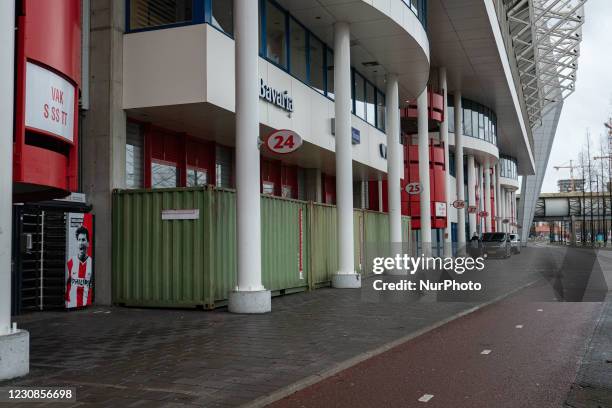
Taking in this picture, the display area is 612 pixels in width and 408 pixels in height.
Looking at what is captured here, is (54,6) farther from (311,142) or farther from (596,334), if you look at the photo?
(311,142)

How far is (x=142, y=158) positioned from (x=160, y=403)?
9.71 m

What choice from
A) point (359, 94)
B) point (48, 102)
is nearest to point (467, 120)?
point (359, 94)

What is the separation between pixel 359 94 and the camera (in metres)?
23.2

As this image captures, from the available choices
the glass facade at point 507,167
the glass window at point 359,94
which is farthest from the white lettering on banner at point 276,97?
the glass facade at point 507,167

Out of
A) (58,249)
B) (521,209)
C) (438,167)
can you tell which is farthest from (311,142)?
(521,209)

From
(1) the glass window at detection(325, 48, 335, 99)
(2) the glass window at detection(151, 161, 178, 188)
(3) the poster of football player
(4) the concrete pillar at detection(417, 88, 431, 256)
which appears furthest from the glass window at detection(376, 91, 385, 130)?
(3) the poster of football player

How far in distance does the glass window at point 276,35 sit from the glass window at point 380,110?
346 inches

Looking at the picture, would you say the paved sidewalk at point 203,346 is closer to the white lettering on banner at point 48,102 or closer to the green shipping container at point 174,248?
the green shipping container at point 174,248

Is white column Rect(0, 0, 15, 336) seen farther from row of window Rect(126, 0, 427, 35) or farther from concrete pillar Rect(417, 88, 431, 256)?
concrete pillar Rect(417, 88, 431, 256)

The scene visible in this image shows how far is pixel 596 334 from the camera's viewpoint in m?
9.55

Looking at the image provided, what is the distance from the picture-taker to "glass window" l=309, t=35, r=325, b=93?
62.7 ft

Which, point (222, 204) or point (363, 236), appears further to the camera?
point (363, 236)

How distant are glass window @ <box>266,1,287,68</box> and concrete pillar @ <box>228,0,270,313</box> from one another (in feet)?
13.3

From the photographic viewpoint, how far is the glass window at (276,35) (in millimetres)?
16328
